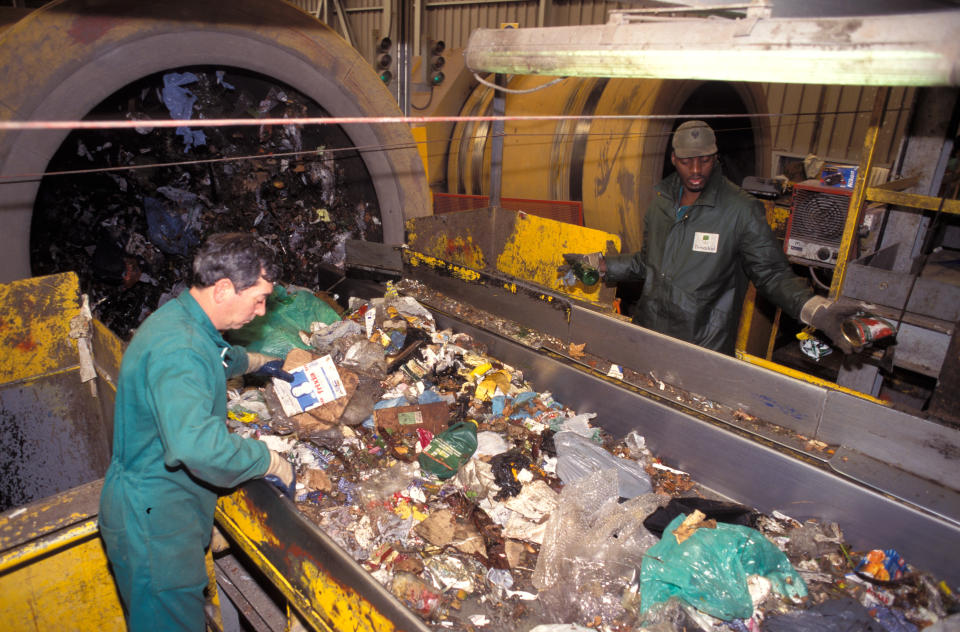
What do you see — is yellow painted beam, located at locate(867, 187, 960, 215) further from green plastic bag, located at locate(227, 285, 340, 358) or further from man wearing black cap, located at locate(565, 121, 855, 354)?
green plastic bag, located at locate(227, 285, 340, 358)

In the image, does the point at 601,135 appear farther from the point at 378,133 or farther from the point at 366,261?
the point at 366,261

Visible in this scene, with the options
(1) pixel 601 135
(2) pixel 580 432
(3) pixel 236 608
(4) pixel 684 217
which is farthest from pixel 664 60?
(1) pixel 601 135

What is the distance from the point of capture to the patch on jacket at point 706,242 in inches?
119

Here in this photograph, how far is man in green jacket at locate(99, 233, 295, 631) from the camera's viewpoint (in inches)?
66.2

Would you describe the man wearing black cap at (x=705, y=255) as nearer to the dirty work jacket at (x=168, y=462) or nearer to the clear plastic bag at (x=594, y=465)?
the clear plastic bag at (x=594, y=465)

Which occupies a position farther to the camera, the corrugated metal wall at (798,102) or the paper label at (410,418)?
the corrugated metal wall at (798,102)

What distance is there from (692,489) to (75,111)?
11.3 feet

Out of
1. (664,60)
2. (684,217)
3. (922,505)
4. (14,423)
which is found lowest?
(14,423)

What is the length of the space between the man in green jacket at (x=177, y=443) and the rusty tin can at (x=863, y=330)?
89.7 inches

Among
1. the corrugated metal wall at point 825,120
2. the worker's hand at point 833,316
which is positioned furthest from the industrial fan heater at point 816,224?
the corrugated metal wall at point 825,120

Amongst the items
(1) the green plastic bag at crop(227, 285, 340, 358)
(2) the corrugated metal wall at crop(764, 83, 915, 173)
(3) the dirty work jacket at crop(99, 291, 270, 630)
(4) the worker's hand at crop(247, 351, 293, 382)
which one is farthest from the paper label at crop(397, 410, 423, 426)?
(2) the corrugated metal wall at crop(764, 83, 915, 173)

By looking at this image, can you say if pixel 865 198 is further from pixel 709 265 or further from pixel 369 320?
pixel 369 320

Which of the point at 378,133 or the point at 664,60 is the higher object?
the point at 664,60

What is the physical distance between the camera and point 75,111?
9.68ft
